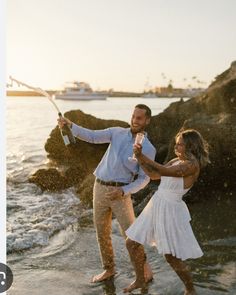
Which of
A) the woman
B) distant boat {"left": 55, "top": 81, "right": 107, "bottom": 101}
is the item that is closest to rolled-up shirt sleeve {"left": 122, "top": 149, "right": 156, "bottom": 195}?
the woman

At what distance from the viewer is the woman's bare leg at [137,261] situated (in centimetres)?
377

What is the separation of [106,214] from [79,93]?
46.7 metres

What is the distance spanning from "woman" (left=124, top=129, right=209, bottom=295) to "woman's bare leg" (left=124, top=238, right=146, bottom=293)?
0.10 meters

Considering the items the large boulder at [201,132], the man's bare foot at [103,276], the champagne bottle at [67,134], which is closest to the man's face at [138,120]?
the champagne bottle at [67,134]

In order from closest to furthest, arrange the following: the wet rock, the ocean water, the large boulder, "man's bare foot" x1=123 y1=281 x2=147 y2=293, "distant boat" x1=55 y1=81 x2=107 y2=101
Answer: "man's bare foot" x1=123 y1=281 x2=147 y2=293
the ocean water
the large boulder
the wet rock
"distant boat" x1=55 y1=81 x2=107 y2=101

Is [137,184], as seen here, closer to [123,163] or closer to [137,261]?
[123,163]

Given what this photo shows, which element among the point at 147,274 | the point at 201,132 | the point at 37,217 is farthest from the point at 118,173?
the point at 37,217

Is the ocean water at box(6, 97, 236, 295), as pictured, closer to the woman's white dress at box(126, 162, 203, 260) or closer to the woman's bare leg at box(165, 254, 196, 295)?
the woman's bare leg at box(165, 254, 196, 295)

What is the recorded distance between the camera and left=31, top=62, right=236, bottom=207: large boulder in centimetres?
655

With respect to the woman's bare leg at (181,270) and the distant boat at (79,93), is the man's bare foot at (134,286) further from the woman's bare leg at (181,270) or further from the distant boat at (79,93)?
the distant boat at (79,93)

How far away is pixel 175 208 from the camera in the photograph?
3584 millimetres

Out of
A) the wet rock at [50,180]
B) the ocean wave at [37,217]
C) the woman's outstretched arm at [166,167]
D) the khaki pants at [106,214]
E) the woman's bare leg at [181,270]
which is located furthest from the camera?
the wet rock at [50,180]

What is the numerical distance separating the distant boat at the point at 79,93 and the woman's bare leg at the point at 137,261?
42408mm

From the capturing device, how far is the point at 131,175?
4.05 m
